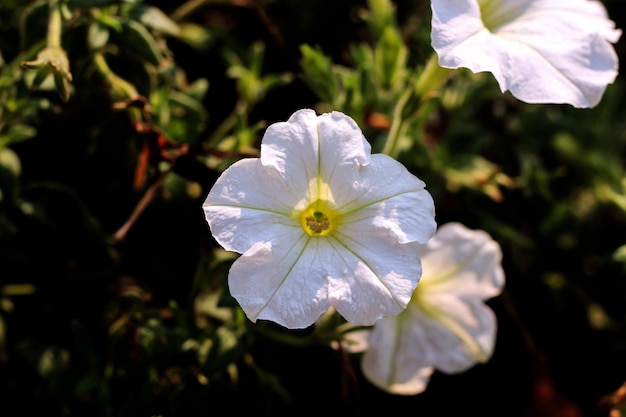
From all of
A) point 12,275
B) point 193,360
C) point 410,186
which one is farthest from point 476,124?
point 12,275

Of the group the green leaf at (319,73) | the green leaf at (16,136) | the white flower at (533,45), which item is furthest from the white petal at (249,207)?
the green leaf at (16,136)

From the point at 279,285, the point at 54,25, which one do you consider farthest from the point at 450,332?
the point at 54,25

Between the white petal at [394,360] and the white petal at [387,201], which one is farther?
the white petal at [394,360]

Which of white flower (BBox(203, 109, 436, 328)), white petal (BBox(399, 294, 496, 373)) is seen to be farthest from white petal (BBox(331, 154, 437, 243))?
white petal (BBox(399, 294, 496, 373))

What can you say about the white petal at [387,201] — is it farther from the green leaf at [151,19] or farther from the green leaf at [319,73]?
the green leaf at [151,19]

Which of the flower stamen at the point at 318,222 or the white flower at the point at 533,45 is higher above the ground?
the white flower at the point at 533,45

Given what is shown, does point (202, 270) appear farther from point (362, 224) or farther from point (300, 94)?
point (300, 94)
